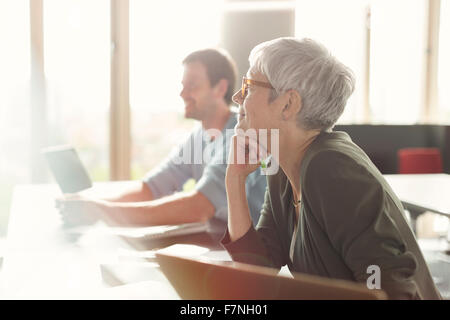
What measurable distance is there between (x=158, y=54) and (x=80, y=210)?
254 cm

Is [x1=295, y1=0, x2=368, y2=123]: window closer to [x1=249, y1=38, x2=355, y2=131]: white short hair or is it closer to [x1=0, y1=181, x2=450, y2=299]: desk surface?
[x1=0, y1=181, x2=450, y2=299]: desk surface

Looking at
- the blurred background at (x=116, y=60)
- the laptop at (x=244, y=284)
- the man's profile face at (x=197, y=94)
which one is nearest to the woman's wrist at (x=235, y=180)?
the laptop at (x=244, y=284)

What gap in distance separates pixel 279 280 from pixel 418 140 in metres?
4.19

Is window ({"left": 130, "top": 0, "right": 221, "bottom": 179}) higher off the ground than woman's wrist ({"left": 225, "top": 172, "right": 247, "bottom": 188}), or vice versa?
window ({"left": 130, "top": 0, "right": 221, "bottom": 179})


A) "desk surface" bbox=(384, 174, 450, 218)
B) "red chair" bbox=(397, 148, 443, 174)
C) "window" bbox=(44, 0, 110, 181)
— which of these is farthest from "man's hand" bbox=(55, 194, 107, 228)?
"red chair" bbox=(397, 148, 443, 174)

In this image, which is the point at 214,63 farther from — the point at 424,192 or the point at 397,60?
the point at 397,60

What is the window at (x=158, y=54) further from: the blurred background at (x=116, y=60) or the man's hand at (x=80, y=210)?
the man's hand at (x=80, y=210)

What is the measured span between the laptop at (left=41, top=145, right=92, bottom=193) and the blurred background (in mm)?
1843

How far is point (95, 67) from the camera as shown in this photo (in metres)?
4.09

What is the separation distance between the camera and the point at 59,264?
1.32 meters

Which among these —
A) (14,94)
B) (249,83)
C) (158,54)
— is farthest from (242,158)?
(14,94)

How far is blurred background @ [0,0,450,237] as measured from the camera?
12.9 ft

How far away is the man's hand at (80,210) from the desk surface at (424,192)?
1.35 m

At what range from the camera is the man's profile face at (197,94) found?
2.35 metres
